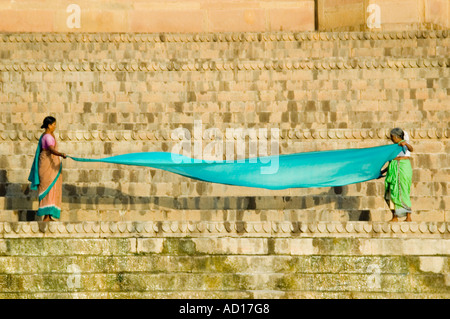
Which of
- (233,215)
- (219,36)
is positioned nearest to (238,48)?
(219,36)

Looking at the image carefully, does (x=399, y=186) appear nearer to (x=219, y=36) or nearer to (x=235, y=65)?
(x=235, y=65)

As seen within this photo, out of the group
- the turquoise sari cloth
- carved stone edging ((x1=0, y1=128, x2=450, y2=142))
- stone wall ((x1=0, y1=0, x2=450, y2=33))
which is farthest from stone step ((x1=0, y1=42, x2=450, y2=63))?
the turquoise sari cloth

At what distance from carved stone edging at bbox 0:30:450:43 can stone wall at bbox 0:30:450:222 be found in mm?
24

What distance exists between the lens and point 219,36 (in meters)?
20.0

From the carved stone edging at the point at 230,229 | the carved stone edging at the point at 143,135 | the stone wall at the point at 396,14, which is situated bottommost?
the carved stone edging at the point at 230,229

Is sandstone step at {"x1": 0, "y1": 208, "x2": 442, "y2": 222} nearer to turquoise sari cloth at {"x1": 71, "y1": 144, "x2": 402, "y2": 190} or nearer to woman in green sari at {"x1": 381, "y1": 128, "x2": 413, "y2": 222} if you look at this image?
turquoise sari cloth at {"x1": 71, "y1": 144, "x2": 402, "y2": 190}

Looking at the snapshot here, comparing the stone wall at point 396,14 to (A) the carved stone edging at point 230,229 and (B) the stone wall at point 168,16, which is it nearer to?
(B) the stone wall at point 168,16

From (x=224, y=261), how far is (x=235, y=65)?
6.24 meters

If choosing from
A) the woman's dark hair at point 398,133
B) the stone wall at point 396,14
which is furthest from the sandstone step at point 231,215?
the stone wall at point 396,14

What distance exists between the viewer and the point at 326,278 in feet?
41.1

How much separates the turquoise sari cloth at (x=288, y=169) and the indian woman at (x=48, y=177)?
0.56 meters

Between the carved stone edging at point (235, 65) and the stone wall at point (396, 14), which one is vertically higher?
the stone wall at point (396, 14)

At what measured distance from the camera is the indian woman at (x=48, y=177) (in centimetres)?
1364
